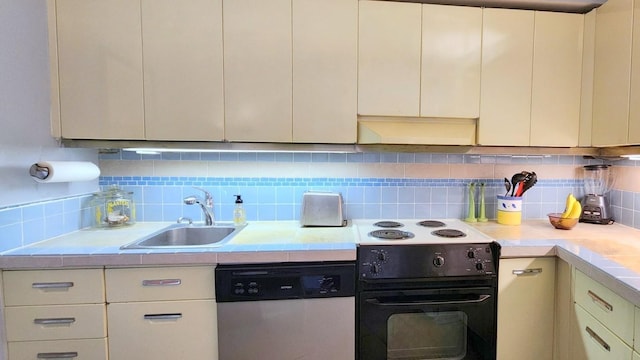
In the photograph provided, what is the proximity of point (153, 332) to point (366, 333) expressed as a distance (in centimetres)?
93

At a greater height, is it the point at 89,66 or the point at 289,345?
the point at 89,66

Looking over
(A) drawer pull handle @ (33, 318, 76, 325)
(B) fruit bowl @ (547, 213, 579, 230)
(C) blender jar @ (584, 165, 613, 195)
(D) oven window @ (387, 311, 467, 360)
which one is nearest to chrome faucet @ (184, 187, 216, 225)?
(A) drawer pull handle @ (33, 318, 76, 325)

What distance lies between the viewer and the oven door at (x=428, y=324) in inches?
57.1

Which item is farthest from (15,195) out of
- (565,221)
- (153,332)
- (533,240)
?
(565,221)

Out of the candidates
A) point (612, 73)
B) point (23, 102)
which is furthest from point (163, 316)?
point (612, 73)

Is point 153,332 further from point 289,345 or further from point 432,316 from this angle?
point 432,316

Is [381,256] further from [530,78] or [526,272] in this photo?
[530,78]

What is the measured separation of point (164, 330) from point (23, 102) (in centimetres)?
117

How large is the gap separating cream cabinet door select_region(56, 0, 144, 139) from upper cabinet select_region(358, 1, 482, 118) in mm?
1128

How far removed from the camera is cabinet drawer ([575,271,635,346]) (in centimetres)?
110

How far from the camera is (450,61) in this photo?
1.70 meters

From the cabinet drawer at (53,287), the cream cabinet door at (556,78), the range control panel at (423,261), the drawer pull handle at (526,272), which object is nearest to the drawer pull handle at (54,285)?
the cabinet drawer at (53,287)

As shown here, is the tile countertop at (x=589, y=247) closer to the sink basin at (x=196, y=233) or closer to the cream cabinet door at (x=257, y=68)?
the cream cabinet door at (x=257, y=68)

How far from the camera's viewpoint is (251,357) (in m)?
1.41
